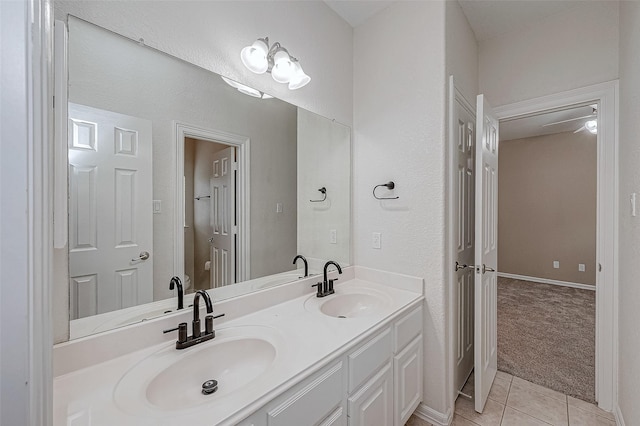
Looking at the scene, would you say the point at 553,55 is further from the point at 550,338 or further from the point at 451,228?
the point at 550,338

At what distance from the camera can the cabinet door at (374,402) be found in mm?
1117

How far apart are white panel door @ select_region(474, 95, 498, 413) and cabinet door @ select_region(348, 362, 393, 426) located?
716 mm

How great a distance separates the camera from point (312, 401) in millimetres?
917

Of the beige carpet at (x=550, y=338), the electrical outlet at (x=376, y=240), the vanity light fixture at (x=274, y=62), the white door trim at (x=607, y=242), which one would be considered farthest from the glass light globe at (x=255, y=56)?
the beige carpet at (x=550, y=338)

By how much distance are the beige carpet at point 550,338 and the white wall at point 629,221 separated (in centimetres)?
43

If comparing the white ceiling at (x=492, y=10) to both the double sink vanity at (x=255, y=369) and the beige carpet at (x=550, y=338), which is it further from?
the beige carpet at (x=550, y=338)

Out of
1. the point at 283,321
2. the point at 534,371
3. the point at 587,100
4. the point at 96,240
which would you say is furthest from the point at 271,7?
the point at 534,371

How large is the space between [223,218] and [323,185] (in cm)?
76

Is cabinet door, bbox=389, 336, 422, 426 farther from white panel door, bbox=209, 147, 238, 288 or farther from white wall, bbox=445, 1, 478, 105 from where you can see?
white wall, bbox=445, 1, 478, 105

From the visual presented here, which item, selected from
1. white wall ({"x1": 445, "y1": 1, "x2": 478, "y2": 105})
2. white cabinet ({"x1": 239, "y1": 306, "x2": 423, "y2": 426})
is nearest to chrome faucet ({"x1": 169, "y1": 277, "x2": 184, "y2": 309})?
white cabinet ({"x1": 239, "y1": 306, "x2": 423, "y2": 426})

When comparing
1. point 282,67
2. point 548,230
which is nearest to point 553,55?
point 282,67

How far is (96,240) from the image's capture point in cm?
97

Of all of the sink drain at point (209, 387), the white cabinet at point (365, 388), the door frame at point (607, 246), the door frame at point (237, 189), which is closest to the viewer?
the white cabinet at point (365, 388)

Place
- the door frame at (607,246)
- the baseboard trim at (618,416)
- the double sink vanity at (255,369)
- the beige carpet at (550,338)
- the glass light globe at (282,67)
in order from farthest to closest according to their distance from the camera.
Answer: the beige carpet at (550,338), the door frame at (607,246), the baseboard trim at (618,416), the glass light globe at (282,67), the double sink vanity at (255,369)
